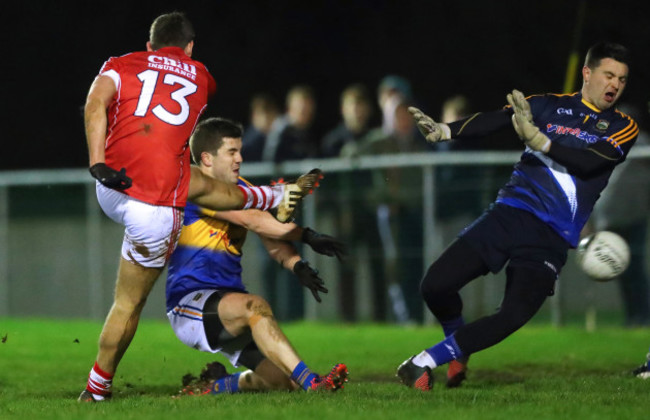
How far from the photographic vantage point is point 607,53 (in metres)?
7.89

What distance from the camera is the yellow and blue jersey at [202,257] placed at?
25.5 ft

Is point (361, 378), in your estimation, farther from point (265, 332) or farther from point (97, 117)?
point (97, 117)

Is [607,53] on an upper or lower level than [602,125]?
upper

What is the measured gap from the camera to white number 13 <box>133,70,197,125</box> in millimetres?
7297

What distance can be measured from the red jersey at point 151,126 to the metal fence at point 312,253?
22.1ft

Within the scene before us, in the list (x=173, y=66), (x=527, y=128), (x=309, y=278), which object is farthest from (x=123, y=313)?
(x=527, y=128)

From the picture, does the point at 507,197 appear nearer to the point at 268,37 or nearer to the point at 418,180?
the point at 418,180

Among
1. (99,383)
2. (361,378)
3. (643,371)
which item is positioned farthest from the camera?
(361,378)

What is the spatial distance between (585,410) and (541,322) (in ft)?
23.9

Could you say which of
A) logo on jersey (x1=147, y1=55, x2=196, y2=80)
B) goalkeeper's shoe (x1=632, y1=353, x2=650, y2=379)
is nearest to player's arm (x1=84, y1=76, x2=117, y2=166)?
logo on jersey (x1=147, y1=55, x2=196, y2=80)

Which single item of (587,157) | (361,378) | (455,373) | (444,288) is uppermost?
(587,157)

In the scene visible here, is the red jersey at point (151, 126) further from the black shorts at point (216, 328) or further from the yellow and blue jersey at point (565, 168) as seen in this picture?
the yellow and blue jersey at point (565, 168)

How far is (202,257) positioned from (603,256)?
275 centimetres

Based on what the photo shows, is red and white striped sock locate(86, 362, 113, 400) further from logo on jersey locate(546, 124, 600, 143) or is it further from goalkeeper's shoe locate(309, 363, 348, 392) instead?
logo on jersey locate(546, 124, 600, 143)
